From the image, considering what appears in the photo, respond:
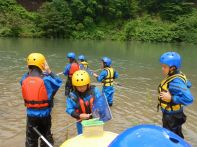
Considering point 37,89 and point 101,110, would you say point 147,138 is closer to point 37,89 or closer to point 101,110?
point 101,110

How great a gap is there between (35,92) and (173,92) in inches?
77.0

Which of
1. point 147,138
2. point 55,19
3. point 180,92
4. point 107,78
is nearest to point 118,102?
point 107,78

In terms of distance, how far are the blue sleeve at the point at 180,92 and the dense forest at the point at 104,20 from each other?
32.5m

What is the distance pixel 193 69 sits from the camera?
18.5 meters

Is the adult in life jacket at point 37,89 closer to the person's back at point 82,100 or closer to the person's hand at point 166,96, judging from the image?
the person's back at point 82,100

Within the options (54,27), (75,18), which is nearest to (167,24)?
(75,18)

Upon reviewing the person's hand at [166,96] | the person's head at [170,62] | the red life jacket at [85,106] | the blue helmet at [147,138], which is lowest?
the red life jacket at [85,106]

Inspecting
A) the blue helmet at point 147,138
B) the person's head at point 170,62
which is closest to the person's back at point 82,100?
the person's head at point 170,62

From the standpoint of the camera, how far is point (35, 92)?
5.02 metres

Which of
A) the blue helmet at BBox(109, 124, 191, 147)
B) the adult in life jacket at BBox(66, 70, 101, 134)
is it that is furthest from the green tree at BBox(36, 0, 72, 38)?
the blue helmet at BBox(109, 124, 191, 147)

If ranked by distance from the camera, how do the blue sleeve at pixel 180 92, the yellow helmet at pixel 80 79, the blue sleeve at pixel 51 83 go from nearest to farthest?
the blue sleeve at pixel 180 92, the yellow helmet at pixel 80 79, the blue sleeve at pixel 51 83

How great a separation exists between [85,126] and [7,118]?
17.4 ft

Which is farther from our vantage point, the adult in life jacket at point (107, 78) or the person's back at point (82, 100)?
the adult in life jacket at point (107, 78)

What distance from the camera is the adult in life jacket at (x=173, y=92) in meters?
4.57
